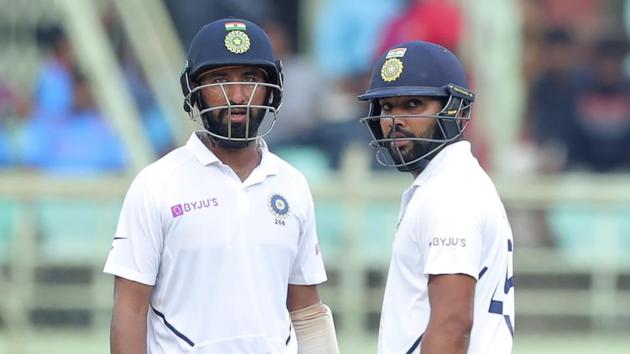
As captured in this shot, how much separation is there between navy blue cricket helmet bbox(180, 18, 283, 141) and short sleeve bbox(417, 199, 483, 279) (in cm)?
69

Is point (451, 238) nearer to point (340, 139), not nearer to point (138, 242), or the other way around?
point (138, 242)

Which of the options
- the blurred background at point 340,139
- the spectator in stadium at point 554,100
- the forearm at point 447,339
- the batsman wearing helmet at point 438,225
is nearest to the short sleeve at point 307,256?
the batsman wearing helmet at point 438,225

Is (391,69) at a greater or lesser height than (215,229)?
greater

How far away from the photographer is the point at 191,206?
5.32 meters

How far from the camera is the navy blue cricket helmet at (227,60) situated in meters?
5.36

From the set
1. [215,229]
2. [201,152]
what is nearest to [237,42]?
[201,152]

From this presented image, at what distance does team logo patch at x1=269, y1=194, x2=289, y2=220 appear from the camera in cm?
547

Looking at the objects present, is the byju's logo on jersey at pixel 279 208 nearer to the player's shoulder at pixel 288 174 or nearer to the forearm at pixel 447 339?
the player's shoulder at pixel 288 174

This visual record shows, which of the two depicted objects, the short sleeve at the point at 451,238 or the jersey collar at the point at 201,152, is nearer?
the short sleeve at the point at 451,238

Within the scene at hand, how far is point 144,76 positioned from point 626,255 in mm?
3988

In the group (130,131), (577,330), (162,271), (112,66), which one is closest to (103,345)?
(130,131)

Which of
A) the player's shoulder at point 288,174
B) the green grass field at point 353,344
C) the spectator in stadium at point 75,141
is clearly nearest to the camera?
the player's shoulder at point 288,174

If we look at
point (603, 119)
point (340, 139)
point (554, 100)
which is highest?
point (554, 100)

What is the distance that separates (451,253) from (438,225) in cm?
11
